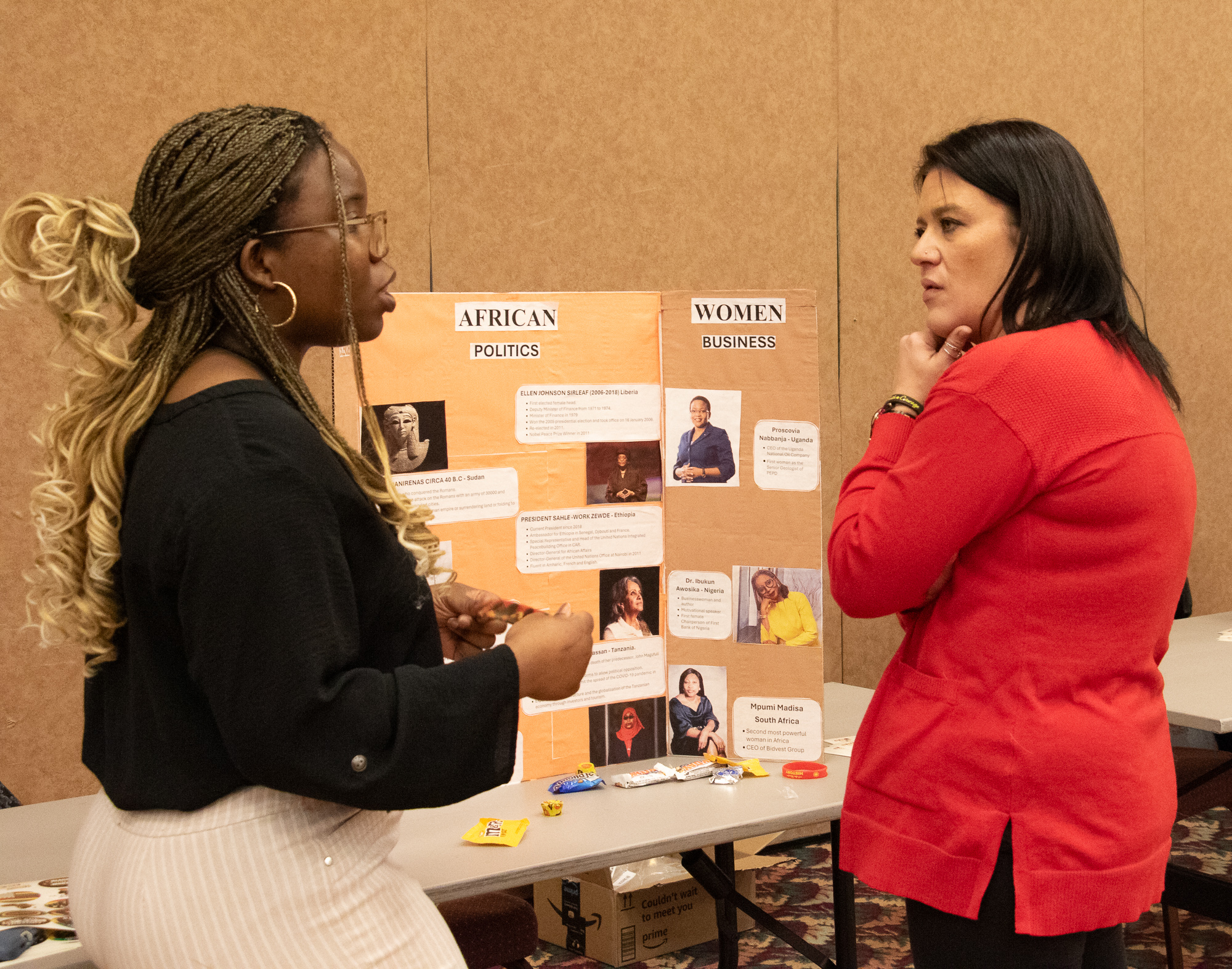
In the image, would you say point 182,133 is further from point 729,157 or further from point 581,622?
point 729,157

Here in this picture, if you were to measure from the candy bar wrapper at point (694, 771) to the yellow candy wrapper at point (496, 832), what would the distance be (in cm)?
35

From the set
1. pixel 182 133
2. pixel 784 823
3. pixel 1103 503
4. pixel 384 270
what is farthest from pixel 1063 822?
pixel 182 133

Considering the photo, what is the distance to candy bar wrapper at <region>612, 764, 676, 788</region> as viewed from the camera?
2.03 metres

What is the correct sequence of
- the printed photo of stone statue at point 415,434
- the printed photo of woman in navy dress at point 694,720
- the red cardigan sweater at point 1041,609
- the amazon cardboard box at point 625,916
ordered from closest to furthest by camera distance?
the red cardigan sweater at point 1041,609
the printed photo of stone statue at point 415,434
the printed photo of woman in navy dress at point 694,720
the amazon cardboard box at point 625,916

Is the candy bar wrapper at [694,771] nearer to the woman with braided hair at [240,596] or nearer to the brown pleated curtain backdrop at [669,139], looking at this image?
the brown pleated curtain backdrop at [669,139]

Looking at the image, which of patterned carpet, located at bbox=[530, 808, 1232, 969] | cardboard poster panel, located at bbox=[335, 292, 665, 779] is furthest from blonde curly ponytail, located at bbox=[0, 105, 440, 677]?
patterned carpet, located at bbox=[530, 808, 1232, 969]

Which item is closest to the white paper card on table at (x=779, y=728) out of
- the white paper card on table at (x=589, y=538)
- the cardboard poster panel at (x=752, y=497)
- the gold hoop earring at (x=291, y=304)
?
the cardboard poster panel at (x=752, y=497)

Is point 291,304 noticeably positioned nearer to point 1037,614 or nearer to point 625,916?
point 1037,614

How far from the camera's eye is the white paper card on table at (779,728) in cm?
214

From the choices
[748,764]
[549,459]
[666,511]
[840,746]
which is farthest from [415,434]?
[840,746]

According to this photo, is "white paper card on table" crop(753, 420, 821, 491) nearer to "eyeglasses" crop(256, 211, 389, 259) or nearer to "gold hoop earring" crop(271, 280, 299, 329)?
"eyeglasses" crop(256, 211, 389, 259)

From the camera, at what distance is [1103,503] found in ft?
3.82

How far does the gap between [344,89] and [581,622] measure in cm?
233

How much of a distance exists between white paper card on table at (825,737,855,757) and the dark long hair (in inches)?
44.1
